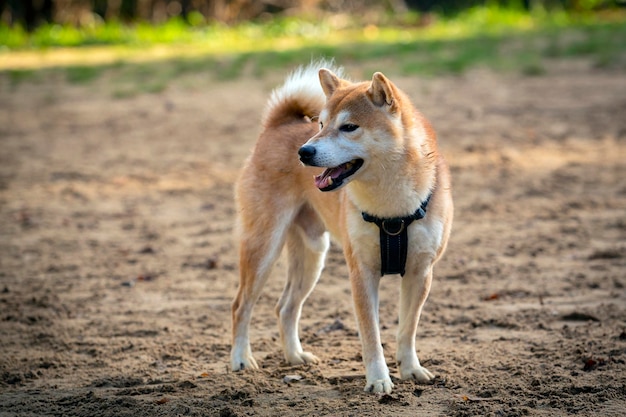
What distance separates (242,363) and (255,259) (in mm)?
556

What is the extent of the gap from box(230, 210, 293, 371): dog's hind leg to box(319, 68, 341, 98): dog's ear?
2.37 ft

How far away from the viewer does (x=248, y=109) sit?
37.7 feet

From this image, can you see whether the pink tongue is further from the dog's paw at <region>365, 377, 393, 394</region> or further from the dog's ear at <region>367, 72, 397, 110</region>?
the dog's paw at <region>365, 377, 393, 394</region>

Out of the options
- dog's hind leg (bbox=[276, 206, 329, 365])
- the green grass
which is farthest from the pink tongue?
the green grass

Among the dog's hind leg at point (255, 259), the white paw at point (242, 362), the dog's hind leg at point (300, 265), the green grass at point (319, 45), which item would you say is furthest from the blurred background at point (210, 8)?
the white paw at point (242, 362)

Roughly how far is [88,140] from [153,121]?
0.98 m

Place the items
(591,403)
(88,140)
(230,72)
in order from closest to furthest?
(591,403) < (88,140) < (230,72)

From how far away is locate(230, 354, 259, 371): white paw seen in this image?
474 cm

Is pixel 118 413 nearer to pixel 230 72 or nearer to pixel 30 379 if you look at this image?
pixel 30 379

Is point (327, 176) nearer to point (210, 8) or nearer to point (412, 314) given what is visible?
point (412, 314)

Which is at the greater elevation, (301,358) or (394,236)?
(394,236)

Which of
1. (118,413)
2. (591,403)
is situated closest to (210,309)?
(118,413)

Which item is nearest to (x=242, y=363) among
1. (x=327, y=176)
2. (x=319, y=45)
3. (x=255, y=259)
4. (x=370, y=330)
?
(x=255, y=259)

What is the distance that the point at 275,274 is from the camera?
253 inches
